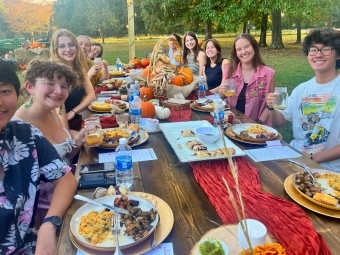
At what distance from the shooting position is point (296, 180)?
56.6 inches

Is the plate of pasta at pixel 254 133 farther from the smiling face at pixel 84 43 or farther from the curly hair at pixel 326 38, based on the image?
the smiling face at pixel 84 43

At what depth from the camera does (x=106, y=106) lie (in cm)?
304

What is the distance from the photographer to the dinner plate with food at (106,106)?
300 centimetres

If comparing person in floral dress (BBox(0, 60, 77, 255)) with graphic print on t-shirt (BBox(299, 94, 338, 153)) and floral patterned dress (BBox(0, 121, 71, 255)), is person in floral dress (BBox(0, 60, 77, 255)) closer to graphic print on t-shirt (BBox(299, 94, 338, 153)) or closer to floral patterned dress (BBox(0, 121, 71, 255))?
floral patterned dress (BBox(0, 121, 71, 255))

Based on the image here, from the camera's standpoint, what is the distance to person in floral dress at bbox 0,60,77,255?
51.2 inches

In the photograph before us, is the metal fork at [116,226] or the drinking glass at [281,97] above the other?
the drinking glass at [281,97]

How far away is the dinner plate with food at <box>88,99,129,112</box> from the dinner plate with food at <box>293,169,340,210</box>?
6.24 ft

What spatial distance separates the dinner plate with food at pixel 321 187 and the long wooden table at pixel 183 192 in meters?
0.06

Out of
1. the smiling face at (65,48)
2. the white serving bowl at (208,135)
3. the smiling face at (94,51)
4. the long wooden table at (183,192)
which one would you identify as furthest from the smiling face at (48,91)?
the smiling face at (94,51)

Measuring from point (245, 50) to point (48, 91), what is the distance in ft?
7.01

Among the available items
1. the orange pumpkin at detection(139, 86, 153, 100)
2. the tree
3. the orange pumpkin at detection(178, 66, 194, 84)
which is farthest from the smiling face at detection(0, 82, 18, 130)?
the tree

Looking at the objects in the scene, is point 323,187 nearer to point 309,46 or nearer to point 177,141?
point 177,141

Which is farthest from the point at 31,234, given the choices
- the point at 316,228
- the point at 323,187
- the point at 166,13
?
the point at 166,13

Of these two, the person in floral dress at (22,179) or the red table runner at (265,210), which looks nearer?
the red table runner at (265,210)
